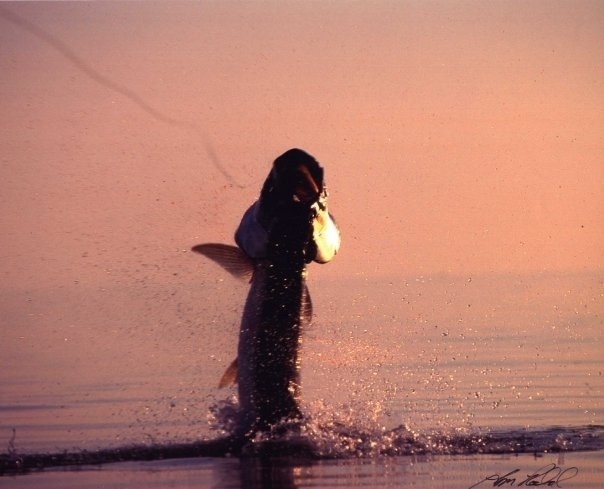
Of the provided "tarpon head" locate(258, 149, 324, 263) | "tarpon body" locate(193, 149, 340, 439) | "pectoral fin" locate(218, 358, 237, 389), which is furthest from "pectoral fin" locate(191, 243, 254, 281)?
"pectoral fin" locate(218, 358, 237, 389)

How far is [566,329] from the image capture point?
21.5m

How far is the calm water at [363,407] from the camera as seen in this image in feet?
35.8

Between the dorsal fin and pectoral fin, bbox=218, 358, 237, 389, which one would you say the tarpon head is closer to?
the dorsal fin

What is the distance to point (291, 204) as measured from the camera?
11.2 meters

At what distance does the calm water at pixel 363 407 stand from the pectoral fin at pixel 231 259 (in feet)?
0.71

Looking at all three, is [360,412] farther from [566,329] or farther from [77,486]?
[566,329]

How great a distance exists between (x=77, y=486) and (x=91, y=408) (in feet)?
14.4

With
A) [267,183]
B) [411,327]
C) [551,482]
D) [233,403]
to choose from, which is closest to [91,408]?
[233,403]

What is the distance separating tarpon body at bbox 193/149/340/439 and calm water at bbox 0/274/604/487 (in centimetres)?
25

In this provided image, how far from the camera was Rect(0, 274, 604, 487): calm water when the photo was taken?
10914mm
